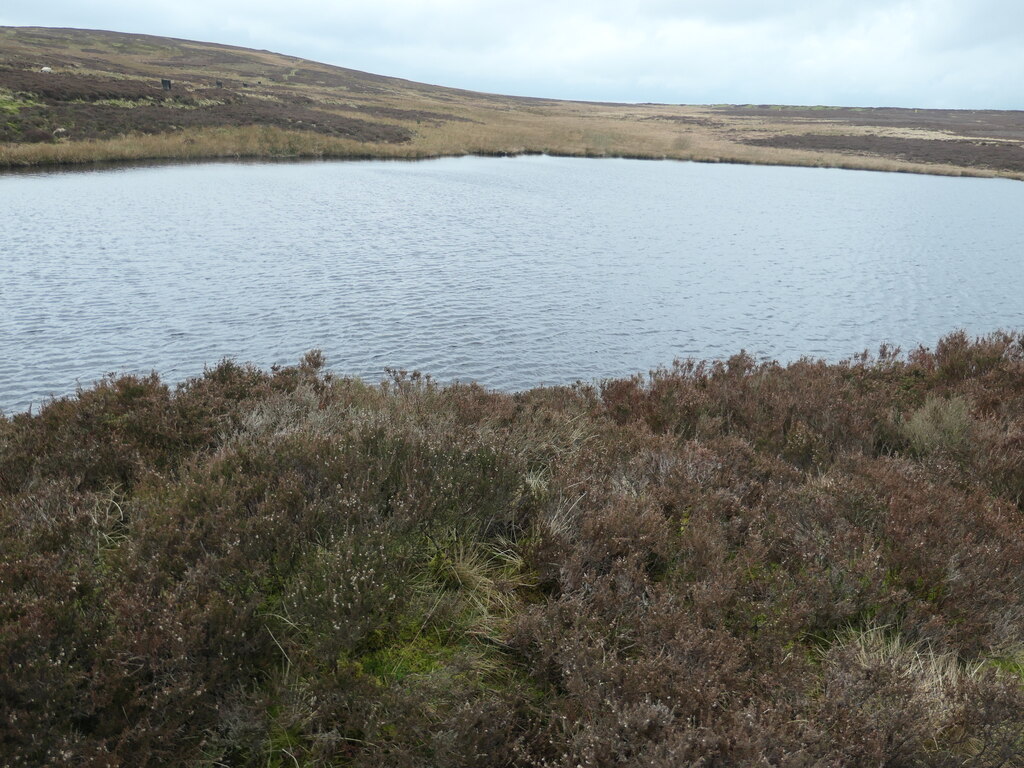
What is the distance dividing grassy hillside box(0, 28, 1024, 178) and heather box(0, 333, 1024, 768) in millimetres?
34220

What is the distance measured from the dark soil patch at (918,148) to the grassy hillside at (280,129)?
184mm

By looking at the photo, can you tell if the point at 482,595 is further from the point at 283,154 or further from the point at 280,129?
the point at 280,129

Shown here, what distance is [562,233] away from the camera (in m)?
24.9

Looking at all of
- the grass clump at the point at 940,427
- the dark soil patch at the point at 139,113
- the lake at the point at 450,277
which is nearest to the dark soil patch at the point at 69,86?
the dark soil patch at the point at 139,113

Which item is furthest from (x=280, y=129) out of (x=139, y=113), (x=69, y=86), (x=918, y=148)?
(x=918, y=148)

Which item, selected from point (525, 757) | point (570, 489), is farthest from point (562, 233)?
point (525, 757)

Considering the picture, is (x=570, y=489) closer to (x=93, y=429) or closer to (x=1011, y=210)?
(x=93, y=429)

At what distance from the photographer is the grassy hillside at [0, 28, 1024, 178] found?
36000 millimetres

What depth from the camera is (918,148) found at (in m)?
67.9

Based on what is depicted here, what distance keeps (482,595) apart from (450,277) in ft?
47.8

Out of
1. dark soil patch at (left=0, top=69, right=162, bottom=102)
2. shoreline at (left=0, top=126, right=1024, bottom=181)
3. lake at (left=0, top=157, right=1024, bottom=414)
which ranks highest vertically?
dark soil patch at (left=0, top=69, right=162, bottom=102)

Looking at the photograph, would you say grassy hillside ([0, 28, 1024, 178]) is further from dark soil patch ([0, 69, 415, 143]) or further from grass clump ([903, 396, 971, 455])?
grass clump ([903, 396, 971, 455])

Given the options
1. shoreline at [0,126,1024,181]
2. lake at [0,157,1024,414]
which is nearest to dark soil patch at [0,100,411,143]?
shoreline at [0,126,1024,181]

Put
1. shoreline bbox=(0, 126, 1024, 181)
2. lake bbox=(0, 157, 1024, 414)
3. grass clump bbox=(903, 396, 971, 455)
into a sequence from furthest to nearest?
shoreline bbox=(0, 126, 1024, 181) < lake bbox=(0, 157, 1024, 414) < grass clump bbox=(903, 396, 971, 455)
